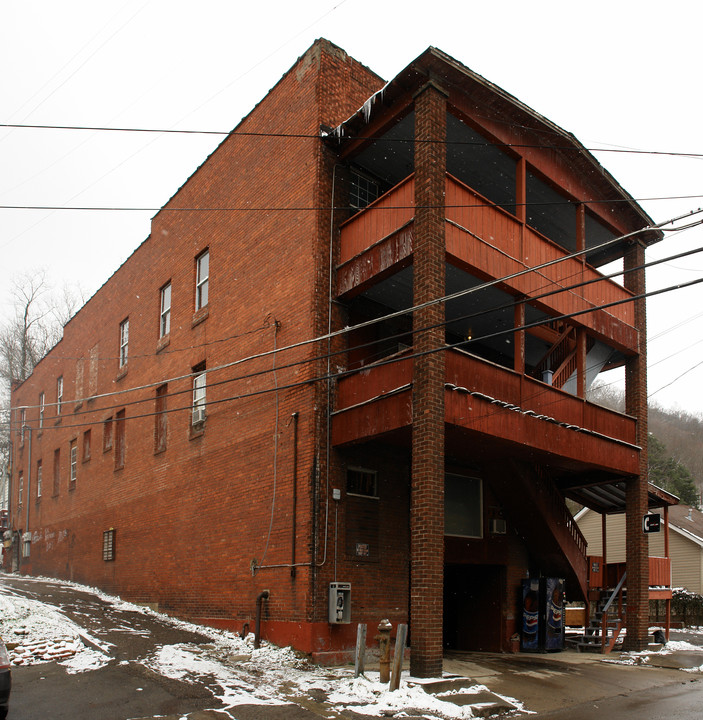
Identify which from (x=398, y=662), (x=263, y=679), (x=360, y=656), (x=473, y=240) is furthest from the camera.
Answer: (x=473, y=240)

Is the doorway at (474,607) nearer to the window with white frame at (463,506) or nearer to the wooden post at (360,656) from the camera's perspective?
the window with white frame at (463,506)

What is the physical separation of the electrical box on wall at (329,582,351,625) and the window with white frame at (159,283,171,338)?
35.4 feet

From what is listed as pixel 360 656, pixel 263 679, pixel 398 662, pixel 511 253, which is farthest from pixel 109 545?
pixel 511 253

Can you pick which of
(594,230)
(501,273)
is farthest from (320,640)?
(594,230)

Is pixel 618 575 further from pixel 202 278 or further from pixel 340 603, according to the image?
pixel 202 278

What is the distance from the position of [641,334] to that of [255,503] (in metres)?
10.4

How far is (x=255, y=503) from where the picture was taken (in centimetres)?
1573

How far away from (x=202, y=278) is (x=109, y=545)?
9.02 m

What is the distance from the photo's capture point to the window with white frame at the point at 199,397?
18781 mm

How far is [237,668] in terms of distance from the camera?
12.6 m

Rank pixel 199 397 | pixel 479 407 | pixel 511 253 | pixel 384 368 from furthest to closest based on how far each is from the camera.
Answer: pixel 199 397 → pixel 511 253 → pixel 384 368 → pixel 479 407

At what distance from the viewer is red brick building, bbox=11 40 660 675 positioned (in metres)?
13.4

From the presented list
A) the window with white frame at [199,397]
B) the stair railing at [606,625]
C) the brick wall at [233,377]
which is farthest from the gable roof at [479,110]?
the stair railing at [606,625]

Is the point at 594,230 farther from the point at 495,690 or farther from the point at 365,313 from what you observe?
the point at 495,690
